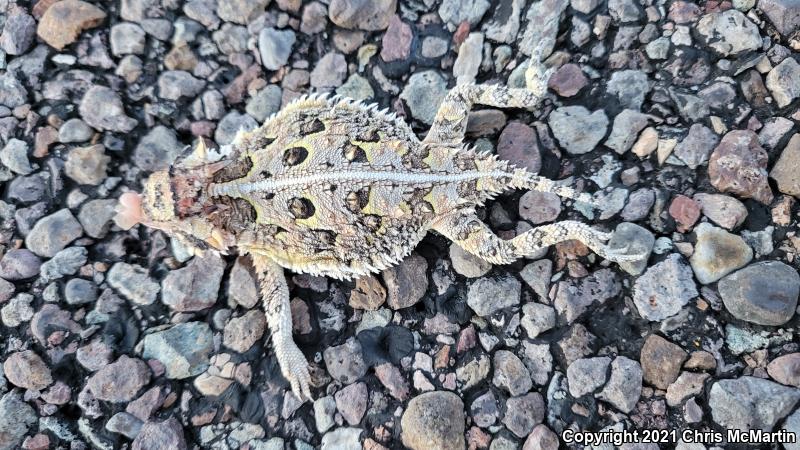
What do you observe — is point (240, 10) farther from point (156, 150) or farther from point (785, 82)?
point (785, 82)

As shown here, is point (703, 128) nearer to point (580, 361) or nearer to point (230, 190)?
point (580, 361)

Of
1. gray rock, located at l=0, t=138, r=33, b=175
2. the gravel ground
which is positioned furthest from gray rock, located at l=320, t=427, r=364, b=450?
gray rock, located at l=0, t=138, r=33, b=175

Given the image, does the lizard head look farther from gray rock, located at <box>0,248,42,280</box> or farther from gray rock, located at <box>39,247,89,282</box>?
gray rock, located at <box>0,248,42,280</box>

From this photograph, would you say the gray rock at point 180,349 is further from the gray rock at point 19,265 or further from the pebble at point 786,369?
the pebble at point 786,369

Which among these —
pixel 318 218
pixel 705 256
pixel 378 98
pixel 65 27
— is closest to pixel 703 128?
pixel 705 256

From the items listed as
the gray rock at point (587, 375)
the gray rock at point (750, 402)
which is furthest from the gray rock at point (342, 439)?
the gray rock at point (750, 402)

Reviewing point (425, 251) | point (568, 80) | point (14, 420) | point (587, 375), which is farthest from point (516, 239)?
point (14, 420)
